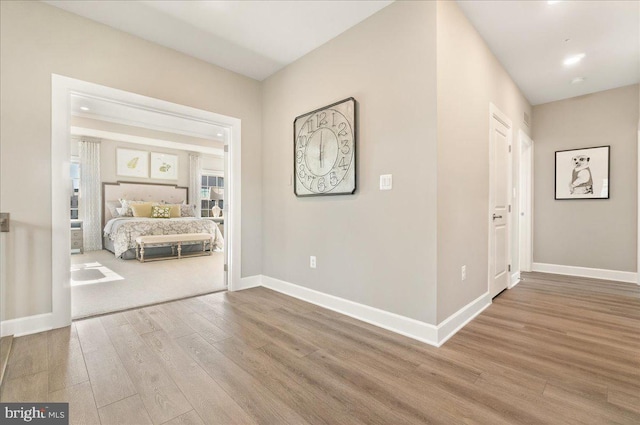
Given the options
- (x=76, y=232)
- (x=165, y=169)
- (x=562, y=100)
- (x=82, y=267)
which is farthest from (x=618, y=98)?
(x=76, y=232)

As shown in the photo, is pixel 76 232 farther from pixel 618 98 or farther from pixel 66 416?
pixel 618 98

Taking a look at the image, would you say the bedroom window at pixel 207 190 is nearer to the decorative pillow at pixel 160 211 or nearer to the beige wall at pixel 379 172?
the decorative pillow at pixel 160 211

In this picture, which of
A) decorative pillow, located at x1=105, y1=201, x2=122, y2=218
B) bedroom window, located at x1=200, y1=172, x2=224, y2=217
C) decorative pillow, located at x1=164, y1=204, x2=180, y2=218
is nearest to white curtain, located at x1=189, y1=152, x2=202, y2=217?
bedroom window, located at x1=200, y1=172, x2=224, y2=217

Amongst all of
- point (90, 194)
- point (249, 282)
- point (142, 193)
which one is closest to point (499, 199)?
point (249, 282)

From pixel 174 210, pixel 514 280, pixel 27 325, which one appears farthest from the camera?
pixel 174 210

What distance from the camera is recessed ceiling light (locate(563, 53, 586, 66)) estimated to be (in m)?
3.07

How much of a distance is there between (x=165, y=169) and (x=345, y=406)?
785cm

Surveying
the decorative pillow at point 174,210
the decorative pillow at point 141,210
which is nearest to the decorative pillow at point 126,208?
the decorative pillow at point 141,210

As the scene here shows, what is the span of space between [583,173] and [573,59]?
6.07 ft

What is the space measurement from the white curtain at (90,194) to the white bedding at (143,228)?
321 millimetres

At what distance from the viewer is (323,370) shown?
1700mm

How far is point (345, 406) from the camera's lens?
1386 millimetres

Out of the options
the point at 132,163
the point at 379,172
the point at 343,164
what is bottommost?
the point at 379,172

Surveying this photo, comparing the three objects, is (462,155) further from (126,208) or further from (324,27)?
(126,208)
